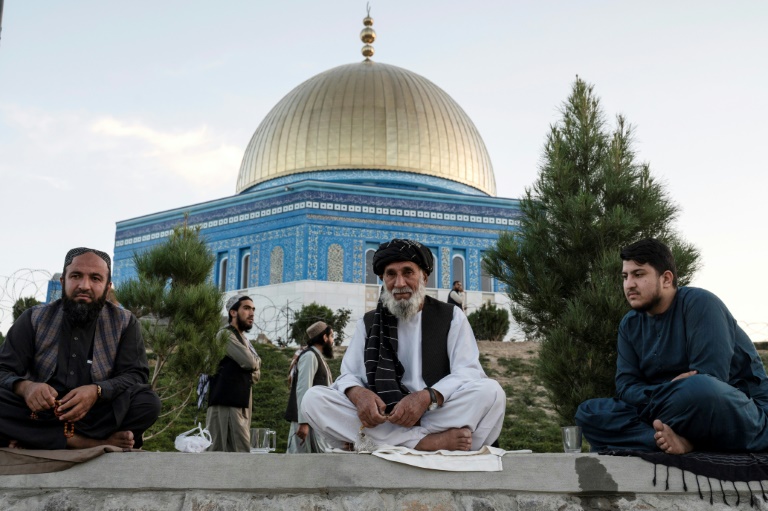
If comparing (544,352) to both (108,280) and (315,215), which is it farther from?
(315,215)

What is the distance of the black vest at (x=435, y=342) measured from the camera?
3482 millimetres

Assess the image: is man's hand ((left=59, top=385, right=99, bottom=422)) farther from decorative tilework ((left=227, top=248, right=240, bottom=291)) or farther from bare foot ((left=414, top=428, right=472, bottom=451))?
decorative tilework ((left=227, top=248, right=240, bottom=291))

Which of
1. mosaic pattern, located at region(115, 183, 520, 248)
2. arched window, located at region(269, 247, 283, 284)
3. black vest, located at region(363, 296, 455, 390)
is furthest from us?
mosaic pattern, located at region(115, 183, 520, 248)

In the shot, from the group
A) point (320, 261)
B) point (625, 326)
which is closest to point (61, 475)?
point (625, 326)

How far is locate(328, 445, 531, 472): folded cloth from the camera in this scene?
9.38 feet

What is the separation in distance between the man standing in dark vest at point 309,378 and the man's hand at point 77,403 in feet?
7.40

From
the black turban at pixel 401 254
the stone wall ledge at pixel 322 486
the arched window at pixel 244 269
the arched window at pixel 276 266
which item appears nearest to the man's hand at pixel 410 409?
the stone wall ledge at pixel 322 486

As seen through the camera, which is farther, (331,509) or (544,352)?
(544,352)

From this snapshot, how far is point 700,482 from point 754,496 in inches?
7.9

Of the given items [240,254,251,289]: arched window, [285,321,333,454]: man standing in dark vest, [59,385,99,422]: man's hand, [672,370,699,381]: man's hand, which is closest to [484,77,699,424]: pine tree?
[285,321,333,454]: man standing in dark vest

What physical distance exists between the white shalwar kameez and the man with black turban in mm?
754

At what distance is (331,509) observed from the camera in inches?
110

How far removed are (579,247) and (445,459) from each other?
14.1 feet

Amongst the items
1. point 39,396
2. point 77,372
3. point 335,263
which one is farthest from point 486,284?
point 39,396
